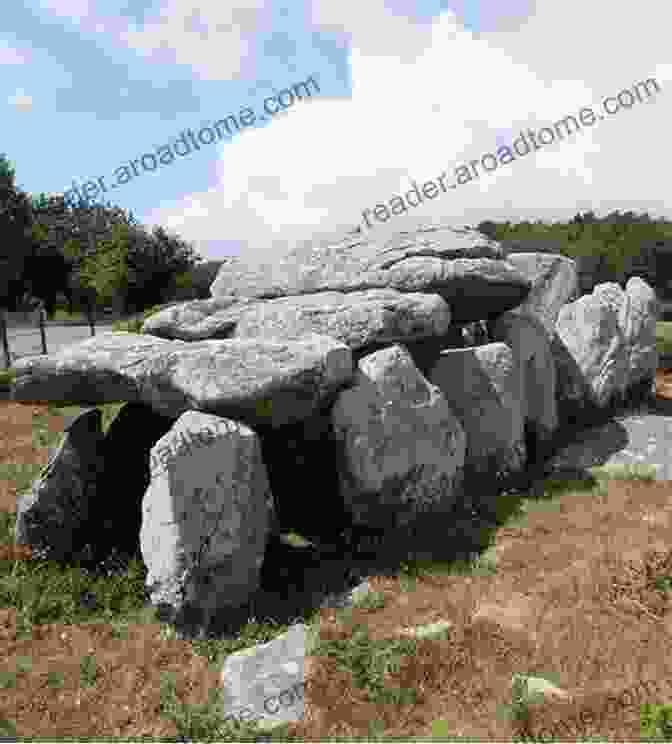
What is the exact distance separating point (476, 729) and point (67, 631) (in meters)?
4.12

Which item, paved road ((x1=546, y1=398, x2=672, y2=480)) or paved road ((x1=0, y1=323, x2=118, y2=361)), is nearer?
paved road ((x1=546, y1=398, x2=672, y2=480))

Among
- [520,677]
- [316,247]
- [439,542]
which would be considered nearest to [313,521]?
[439,542]

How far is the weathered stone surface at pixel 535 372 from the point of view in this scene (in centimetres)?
1012

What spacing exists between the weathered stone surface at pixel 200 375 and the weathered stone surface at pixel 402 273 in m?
2.34

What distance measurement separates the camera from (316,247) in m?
11.4

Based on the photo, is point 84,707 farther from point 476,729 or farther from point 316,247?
point 316,247

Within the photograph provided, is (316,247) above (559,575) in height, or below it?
above

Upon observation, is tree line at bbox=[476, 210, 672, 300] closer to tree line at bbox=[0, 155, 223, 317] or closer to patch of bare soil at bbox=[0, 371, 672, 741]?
tree line at bbox=[0, 155, 223, 317]

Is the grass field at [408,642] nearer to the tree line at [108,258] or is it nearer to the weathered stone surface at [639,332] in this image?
the weathered stone surface at [639,332]

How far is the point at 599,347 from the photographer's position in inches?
436

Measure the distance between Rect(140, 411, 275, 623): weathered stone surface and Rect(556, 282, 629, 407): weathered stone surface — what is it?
653 cm

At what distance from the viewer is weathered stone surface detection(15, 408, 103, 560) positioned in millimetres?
7777

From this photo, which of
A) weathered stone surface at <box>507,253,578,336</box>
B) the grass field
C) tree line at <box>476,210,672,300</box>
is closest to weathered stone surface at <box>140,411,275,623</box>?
the grass field

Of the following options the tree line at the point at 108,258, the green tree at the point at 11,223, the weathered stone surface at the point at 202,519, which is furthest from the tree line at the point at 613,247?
the weathered stone surface at the point at 202,519
